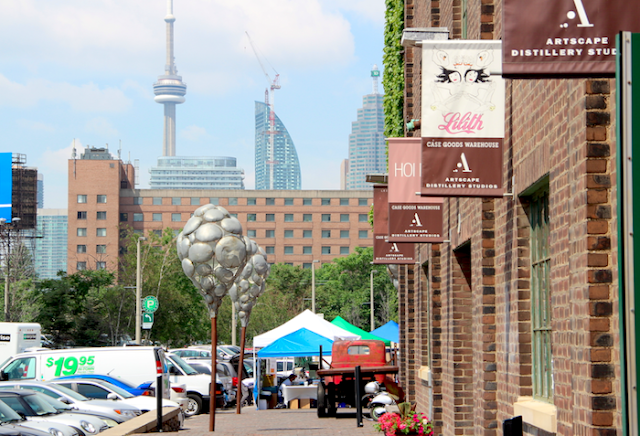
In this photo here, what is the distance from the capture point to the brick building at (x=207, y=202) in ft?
438

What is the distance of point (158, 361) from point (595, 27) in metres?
20.8

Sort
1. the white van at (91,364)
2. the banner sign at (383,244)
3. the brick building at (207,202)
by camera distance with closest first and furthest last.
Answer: the banner sign at (383,244) → the white van at (91,364) → the brick building at (207,202)

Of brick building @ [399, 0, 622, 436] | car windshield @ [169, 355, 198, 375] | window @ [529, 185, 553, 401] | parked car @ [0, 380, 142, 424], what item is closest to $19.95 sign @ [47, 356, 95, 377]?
car windshield @ [169, 355, 198, 375]

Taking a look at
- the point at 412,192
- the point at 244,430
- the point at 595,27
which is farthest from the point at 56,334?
the point at 595,27

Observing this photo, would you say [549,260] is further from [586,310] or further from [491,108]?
[586,310]

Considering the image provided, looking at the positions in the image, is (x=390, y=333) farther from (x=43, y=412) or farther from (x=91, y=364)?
(x=43, y=412)

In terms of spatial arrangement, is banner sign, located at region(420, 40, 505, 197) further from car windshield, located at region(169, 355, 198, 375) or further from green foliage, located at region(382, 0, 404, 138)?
car windshield, located at region(169, 355, 198, 375)

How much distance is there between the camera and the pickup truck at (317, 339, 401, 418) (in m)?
23.0

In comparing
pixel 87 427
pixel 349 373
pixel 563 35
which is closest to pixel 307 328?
pixel 349 373

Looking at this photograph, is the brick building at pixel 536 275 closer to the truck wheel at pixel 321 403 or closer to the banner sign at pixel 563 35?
the banner sign at pixel 563 35

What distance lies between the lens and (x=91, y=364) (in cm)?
2386

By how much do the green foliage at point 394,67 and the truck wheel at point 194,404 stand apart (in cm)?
1018

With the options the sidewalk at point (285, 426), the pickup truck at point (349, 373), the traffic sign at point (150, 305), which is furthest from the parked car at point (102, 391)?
the traffic sign at point (150, 305)

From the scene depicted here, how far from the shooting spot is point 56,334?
51219mm
